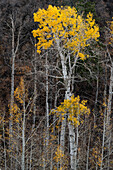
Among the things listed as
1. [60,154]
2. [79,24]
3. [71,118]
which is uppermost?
[79,24]

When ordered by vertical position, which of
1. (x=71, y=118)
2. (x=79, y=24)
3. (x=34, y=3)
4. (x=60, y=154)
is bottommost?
(x=60, y=154)

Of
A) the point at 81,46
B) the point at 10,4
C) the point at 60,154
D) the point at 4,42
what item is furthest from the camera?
the point at 10,4

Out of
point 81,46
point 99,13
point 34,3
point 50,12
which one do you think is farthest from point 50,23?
point 99,13

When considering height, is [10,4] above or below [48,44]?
above

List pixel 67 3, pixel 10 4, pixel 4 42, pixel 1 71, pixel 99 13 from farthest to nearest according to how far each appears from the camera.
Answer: pixel 99 13 < pixel 10 4 < pixel 67 3 < pixel 4 42 < pixel 1 71

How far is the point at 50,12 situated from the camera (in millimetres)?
6531

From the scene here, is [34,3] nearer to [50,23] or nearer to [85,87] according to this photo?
[85,87]

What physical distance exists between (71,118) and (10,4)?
19567 millimetres

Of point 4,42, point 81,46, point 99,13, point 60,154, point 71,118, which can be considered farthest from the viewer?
point 99,13

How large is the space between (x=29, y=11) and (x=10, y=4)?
2.80 metres

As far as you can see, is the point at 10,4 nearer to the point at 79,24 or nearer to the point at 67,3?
the point at 67,3

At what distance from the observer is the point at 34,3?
70.5 ft

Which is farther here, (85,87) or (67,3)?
(67,3)

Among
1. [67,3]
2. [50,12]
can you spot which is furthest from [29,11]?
[50,12]
